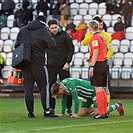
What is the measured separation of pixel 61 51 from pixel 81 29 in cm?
1490

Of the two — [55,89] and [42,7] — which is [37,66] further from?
[42,7]

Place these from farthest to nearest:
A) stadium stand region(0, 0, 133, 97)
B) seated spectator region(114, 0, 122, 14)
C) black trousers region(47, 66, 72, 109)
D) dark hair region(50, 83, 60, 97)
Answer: seated spectator region(114, 0, 122, 14) < stadium stand region(0, 0, 133, 97) < black trousers region(47, 66, 72, 109) < dark hair region(50, 83, 60, 97)

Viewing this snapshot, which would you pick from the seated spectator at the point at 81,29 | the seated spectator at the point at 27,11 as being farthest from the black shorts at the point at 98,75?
the seated spectator at the point at 27,11

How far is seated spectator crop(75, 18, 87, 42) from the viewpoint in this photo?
1174 inches

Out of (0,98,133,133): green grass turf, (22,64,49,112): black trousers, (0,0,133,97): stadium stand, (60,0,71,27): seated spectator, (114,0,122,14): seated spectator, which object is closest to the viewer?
(0,98,133,133): green grass turf

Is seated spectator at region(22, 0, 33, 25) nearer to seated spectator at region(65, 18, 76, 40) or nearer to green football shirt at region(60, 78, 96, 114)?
seated spectator at region(65, 18, 76, 40)

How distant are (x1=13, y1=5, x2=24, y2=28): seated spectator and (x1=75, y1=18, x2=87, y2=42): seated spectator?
2.98m

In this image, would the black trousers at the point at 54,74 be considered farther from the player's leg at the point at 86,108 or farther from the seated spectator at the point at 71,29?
the seated spectator at the point at 71,29

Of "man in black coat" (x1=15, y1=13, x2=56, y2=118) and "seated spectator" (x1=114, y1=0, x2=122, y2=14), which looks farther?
"seated spectator" (x1=114, y1=0, x2=122, y2=14)

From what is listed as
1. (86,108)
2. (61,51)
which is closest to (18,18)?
(61,51)

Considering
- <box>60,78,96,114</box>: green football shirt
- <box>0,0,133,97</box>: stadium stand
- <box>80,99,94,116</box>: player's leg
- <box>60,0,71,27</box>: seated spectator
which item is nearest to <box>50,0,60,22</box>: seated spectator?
<box>60,0,71,27</box>: seated spectator

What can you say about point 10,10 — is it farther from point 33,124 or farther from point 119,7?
point 33,124

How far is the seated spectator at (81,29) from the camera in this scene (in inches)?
1174

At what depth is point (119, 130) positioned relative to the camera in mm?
11578
